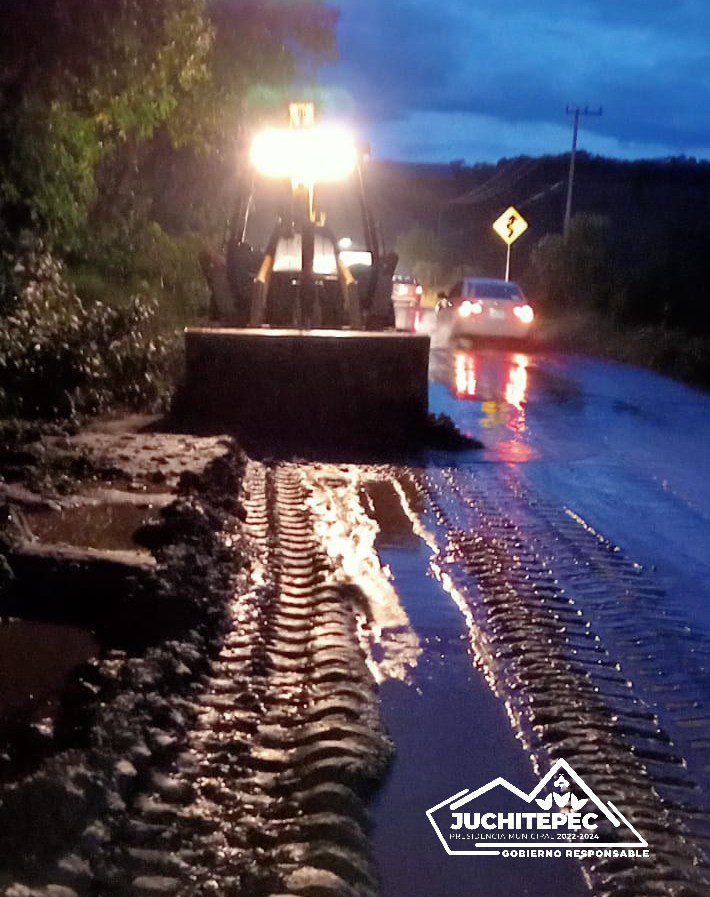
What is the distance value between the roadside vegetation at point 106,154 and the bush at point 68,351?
0.02 metres

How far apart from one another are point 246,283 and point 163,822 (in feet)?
36.2

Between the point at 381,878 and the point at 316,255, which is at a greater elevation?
the point at 316,255

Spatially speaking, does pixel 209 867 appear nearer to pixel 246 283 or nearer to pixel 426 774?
pixel 426 774

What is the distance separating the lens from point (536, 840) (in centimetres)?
418

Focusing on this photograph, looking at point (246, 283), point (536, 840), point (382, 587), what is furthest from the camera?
point (246, 283)

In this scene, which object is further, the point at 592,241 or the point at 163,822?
the point at 592,241

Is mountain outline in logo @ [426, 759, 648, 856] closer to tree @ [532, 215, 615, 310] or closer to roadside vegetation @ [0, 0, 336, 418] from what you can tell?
roadside vegetation @ [0, 0, 336, 418]

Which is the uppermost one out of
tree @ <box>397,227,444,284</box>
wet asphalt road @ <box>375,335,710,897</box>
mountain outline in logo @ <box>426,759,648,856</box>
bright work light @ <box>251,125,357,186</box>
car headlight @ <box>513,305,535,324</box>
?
bright work light @ <box>251,125,357,186</box>

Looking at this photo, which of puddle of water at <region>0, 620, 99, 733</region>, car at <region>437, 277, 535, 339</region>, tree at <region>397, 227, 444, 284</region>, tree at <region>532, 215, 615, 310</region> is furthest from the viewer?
tree at <region>397, 227, 444, 284</region>

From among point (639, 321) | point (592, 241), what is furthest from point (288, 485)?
point (592, 241)

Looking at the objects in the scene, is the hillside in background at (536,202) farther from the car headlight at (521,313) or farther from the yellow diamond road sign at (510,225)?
the car headlight at (521,313)

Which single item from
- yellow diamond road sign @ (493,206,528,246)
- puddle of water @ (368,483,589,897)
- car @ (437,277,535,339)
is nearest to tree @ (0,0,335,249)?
puddle of water @ (368,483,589,897)

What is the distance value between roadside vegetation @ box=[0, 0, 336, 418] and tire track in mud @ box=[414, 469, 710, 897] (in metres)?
5.29

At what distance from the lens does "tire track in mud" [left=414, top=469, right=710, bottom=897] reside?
165 inches
